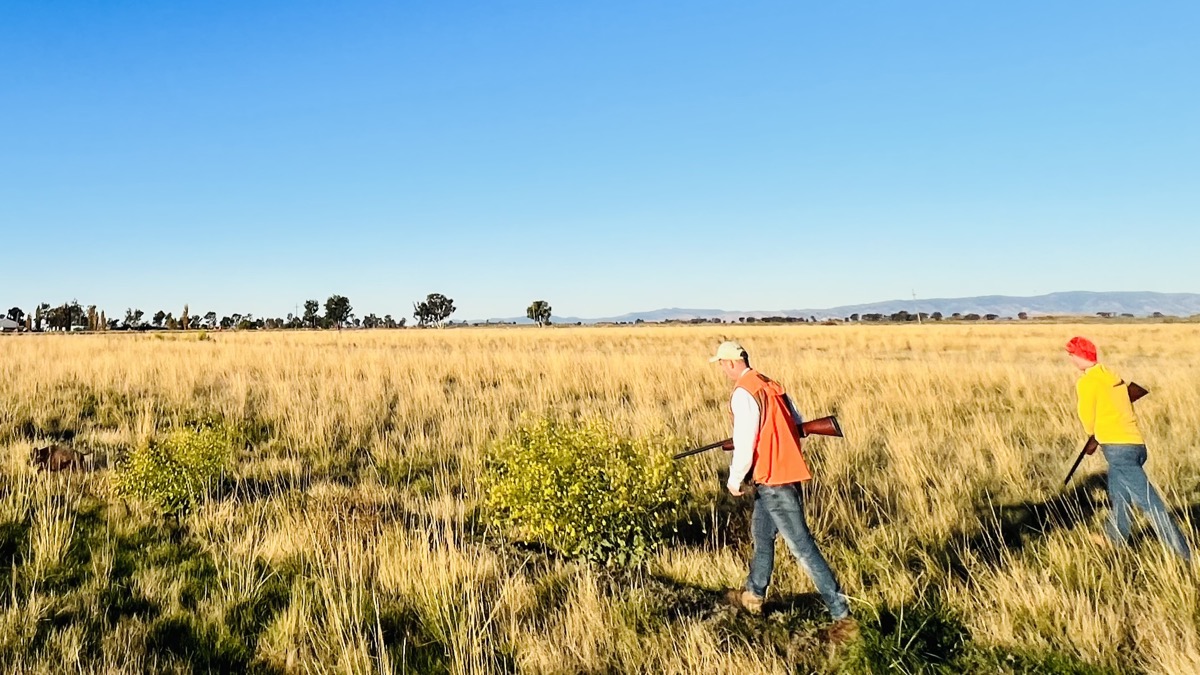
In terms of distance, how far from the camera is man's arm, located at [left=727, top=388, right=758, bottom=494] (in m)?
3.63

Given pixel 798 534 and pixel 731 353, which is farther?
pixel 731 353

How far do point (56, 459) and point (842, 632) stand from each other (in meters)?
7.95

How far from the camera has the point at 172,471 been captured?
5746 mm

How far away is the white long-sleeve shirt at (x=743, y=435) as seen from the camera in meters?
3.64

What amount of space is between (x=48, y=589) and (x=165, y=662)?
1581mm

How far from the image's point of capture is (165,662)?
3.41 m

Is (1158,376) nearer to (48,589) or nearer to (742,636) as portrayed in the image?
(742,636)

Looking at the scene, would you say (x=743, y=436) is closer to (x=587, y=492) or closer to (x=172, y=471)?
(x=587, y=492)

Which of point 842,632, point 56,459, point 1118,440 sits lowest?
point 842,632

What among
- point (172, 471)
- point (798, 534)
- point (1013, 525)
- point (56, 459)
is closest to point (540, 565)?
point (798, 534)

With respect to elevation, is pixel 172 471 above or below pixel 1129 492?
above

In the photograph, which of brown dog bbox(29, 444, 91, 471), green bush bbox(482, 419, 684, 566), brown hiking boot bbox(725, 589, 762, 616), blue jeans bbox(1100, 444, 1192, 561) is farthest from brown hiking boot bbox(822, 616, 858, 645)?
brown dog bbox(29, 444, 91, 471)

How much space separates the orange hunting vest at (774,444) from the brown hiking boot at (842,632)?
864 millimetres

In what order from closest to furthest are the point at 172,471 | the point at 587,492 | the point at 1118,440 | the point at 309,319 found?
the point at 587,492, the point at 1118,440, the point at 172,471, the point at 309,319
